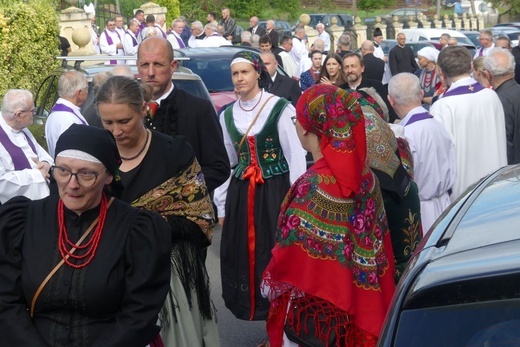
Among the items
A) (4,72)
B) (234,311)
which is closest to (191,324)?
(234,311)

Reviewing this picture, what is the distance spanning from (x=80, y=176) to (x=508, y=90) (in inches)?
233

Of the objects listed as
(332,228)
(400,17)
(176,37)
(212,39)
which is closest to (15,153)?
(332,228)

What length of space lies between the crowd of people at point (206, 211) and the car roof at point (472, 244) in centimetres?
138

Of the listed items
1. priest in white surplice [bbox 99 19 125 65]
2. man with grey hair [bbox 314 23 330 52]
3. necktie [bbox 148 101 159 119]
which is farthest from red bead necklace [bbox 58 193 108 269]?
man with grey hair [bbox 314 23 330 52]

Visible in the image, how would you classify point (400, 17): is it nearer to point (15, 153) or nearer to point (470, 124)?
point (470, 124)

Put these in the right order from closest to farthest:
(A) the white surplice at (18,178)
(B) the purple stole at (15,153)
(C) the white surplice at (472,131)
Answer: (A) the white surplice at (18,178) < (B) the purple stole at (15,153) < (C) the white surplice at (472,131)

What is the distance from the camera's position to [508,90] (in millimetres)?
8969

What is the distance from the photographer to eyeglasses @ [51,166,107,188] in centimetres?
389

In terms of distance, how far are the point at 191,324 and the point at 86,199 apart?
1.14m

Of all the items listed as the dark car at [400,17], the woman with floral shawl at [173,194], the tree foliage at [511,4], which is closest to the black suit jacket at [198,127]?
the woman with floral shawl at [173,194]

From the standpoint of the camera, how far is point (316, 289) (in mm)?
4711

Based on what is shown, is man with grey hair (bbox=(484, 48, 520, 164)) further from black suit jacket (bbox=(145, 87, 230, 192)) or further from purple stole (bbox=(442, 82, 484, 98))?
black suit jacket (bbox=(145, 87, 230, 192))

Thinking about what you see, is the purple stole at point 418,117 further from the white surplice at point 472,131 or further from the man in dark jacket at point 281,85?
the man in dark jacket at point 281,85

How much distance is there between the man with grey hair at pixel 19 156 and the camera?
7.27 metres
